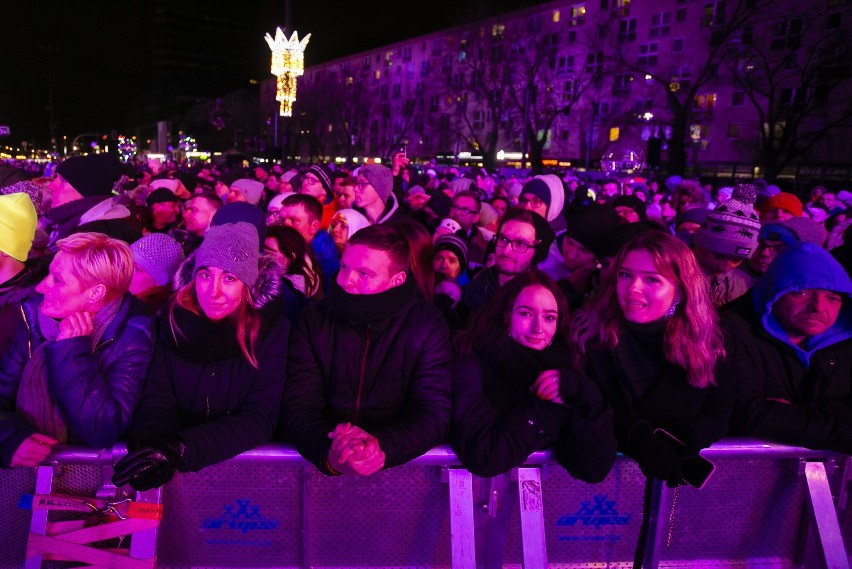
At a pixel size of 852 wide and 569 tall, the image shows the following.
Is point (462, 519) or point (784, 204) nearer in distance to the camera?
point (462, 519)

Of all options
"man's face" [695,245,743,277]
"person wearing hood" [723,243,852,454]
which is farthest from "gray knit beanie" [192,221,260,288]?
"man's face" [695,245,743,277]

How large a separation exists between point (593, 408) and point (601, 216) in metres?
2.25

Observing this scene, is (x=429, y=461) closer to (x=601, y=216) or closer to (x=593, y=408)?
(x=593, y=408)

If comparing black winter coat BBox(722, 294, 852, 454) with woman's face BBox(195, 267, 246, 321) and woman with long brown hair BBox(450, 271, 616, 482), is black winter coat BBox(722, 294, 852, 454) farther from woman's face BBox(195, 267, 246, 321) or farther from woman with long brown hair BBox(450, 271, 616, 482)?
woman's face BBox(195, 267, 246, 321)

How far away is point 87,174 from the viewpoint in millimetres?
5328

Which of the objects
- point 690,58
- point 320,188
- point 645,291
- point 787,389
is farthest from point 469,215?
point 690,58

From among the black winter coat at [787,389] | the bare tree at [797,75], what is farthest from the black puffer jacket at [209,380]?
the bare tree at [797,75]

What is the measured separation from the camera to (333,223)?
5117 mm

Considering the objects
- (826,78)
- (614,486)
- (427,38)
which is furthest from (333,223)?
(427,38)

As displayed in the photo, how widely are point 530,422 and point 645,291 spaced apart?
33.3 inches

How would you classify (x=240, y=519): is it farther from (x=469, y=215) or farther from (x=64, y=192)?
(x=469, y=215)

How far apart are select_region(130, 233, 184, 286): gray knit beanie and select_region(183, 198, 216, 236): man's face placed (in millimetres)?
1684

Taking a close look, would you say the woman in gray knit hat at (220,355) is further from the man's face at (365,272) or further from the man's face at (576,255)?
the man's face at (576,255)

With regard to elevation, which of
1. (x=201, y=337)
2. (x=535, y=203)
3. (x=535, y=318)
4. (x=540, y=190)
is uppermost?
(x=540, y=190)
